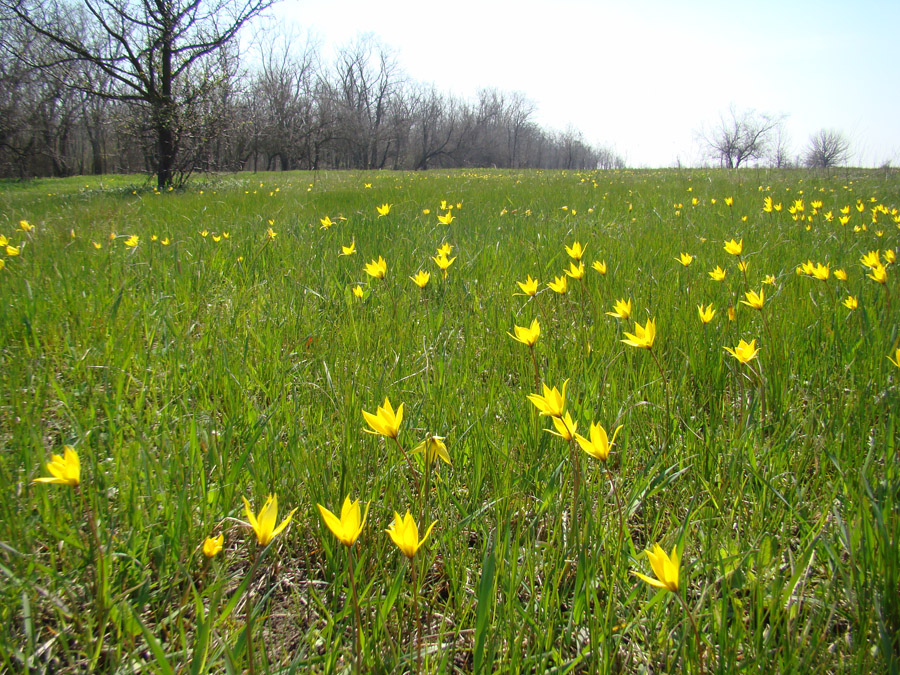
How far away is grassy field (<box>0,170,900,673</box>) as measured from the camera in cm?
74

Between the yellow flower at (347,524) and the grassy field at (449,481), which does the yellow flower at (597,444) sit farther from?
the yellow flower at (347,524)

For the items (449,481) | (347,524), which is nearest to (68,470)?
(347,524)

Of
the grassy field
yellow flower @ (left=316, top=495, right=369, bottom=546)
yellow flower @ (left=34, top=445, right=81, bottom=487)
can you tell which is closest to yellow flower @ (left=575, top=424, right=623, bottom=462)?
the grassy field

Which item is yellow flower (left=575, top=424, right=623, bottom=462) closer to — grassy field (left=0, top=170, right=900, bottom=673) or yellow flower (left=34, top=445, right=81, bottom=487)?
grassy field (left=0, top=170, right=900, bottom=673)

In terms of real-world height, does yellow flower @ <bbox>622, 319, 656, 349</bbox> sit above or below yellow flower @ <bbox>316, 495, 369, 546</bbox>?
above

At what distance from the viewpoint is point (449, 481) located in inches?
44.7

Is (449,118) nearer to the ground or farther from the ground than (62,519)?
farther from the ground

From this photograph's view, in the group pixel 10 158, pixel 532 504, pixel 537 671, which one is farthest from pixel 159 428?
pixel 10 158

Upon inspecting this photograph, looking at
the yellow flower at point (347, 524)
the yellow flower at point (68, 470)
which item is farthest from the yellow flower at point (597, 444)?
the yellow flower at point (68, 470)

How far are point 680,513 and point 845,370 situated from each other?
82 cm

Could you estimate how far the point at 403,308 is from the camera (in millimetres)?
2162

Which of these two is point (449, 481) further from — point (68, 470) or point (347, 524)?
point (68, 470)

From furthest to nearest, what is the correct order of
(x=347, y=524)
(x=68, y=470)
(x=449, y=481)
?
(x=449, y=481)
(x=68, y=470)
(x=347, y=524)

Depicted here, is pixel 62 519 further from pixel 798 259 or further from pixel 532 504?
pixel 798 259
